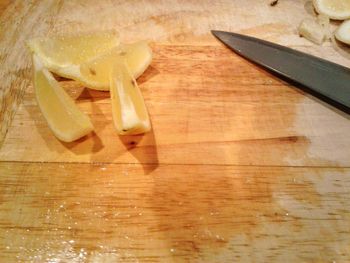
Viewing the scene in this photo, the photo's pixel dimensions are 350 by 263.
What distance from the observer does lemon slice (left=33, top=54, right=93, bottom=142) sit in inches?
34.4

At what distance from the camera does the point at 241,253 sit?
0.75m

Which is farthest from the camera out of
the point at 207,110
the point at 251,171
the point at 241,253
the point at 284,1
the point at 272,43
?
the point at 284,1

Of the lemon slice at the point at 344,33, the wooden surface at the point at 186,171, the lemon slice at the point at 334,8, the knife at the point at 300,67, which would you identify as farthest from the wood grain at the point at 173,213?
the lemon slice at the point at 334,8

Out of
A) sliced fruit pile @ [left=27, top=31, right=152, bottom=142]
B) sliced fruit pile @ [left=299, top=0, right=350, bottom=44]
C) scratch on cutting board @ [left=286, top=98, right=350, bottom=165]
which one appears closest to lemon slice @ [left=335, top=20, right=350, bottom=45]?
sliced fruit pile @ [left=299, top=0, right=350, bottom=44]

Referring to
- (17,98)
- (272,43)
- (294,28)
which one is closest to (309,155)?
(272,43)

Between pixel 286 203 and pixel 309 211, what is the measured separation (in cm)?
5

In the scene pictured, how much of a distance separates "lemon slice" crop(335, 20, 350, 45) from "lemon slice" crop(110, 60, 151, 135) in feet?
2.09

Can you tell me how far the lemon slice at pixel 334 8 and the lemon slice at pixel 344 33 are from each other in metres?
0.05

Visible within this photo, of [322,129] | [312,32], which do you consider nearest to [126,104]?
[322,129]

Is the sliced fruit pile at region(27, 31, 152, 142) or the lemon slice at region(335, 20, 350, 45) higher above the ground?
the lemon slice at region(335, 20, 350, 45)

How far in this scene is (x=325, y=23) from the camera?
117 centimetres

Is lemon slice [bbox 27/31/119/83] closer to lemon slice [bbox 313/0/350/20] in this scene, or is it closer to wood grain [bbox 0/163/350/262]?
wood grain [bbox 0/163/350/262]

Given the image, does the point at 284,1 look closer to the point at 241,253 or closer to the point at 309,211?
the point at 309,211

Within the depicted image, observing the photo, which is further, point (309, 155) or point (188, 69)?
point (188, 69)
